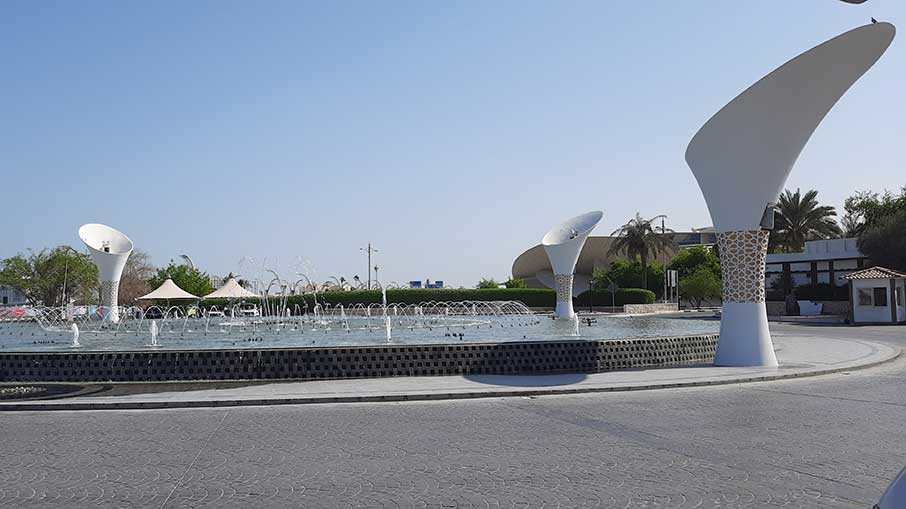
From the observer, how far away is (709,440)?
9.46 meters

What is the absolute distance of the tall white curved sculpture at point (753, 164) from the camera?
16391 mm

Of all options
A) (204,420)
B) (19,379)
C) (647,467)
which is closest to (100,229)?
(19,379)

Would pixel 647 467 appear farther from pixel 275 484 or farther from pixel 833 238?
pixel 833 238

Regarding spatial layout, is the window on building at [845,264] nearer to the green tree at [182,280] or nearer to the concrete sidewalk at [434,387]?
the concrete sidewalk at [434,387]

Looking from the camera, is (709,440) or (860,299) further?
(860,299)

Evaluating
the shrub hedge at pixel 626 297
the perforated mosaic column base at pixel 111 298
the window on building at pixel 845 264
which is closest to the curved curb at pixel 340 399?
the perforated mosaic column base at pixel 111 298

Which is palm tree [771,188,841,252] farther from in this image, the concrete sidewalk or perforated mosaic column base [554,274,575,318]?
the concrete sidewalk

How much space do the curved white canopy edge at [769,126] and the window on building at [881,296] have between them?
26.4m

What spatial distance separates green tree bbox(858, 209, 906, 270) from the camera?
48281 millimetres

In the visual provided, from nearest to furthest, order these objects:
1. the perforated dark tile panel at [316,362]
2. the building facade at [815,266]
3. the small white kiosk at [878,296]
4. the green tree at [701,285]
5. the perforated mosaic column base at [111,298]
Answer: the perforated dark tile panel at [316,362]
the small white kiosk at [878,296]
the perforated mosaic column base at [111,298]
the building facade at [815,266]
the green tree at [701,285]

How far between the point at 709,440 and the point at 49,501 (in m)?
7.05

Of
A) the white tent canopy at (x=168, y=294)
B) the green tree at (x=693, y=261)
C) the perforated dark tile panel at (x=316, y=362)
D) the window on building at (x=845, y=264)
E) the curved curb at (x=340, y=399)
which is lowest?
the curved curb at (x=340, y=399)

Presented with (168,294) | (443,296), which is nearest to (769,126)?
(443,296)

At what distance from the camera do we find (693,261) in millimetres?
69688
